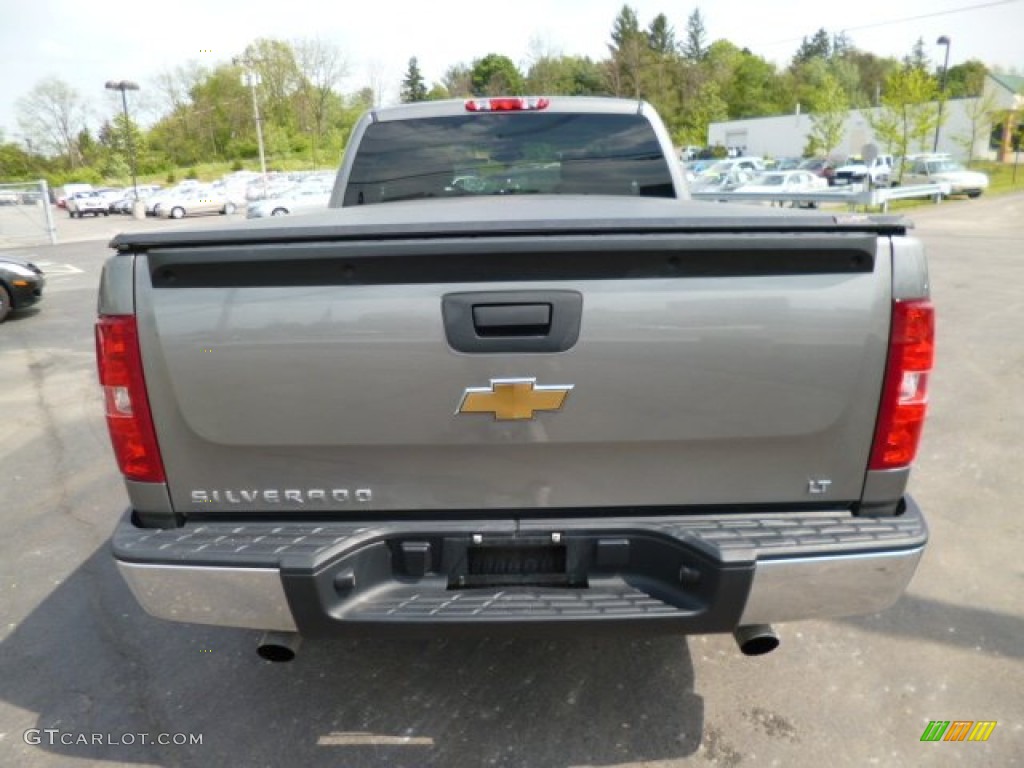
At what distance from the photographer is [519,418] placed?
7.13ft

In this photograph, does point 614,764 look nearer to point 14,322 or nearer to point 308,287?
point 308,287

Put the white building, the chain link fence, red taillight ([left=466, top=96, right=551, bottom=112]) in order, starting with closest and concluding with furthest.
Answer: red taillight ([left=466, top=96, right=551, bottom=112])
the chain link fence
the white building

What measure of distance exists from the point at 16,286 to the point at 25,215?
17.6m

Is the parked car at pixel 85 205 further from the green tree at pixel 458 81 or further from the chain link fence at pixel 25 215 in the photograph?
the green tree at pixel 458 81

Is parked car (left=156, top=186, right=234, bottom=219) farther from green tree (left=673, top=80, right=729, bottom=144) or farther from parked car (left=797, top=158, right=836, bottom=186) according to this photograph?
green tree (left=673, top=80, right=729, bottom=144)

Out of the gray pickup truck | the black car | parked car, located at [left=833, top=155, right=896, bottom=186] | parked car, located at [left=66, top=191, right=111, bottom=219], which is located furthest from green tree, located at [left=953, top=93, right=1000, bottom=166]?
parked car, located at [left=66, top=191, right=111, bottom=219]

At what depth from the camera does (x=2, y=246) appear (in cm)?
2533

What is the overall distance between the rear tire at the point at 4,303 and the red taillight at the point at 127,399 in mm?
11036

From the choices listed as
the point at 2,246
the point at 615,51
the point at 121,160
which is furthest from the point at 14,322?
the point at 615,51

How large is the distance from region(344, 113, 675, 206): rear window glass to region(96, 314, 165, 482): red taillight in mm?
2331

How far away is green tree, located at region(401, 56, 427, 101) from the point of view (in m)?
109

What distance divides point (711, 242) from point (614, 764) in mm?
1795

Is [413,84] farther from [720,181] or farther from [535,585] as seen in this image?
[535,585]

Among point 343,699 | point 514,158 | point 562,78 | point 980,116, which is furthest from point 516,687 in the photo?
point 562,78
